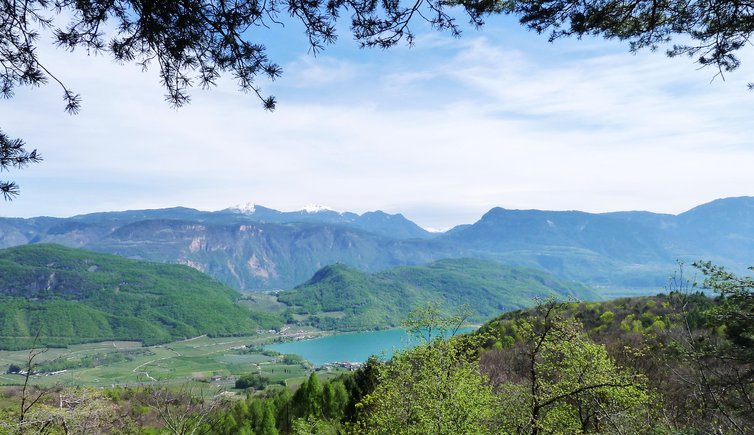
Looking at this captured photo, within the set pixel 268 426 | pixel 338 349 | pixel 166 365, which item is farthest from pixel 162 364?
pixel 268 426

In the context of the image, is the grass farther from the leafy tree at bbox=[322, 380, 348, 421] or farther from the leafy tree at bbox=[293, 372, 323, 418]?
the leafy tree at bbox=[322, 380, 348, 421]

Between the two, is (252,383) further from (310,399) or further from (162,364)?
(310,399)

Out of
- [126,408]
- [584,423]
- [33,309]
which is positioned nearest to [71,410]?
[584,423]

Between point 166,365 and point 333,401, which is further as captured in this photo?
point 166,365

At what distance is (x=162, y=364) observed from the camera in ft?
493

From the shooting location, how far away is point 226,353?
6929 inches

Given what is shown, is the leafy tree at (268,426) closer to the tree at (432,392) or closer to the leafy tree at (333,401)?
the leafy tree at (333,401)

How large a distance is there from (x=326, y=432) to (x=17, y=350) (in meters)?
193

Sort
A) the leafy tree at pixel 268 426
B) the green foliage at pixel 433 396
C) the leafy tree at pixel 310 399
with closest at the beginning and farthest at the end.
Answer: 1. the green foliage at pixel 433 396
2. the leafy tree at pixel 268 426
3. the leafy tree at pixel 310 399

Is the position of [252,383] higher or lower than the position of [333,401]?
lower

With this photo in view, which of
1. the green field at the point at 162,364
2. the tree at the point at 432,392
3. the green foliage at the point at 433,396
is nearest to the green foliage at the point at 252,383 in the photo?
the green field at the point at 162,364

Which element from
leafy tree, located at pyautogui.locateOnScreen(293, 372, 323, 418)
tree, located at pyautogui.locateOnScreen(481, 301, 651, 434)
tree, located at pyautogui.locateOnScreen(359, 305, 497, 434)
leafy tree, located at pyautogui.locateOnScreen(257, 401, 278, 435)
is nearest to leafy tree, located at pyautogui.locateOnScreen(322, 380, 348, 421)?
leafy tree, located at pyautogui.locateOnScreen(293, 372, 323, 418)

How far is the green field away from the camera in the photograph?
4830 inches

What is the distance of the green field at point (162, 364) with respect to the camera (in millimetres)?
122688
